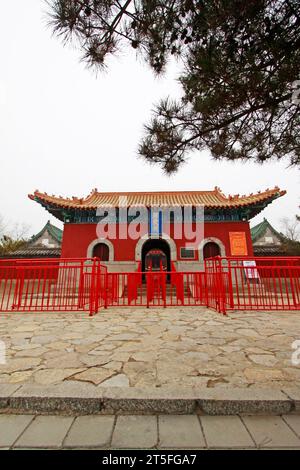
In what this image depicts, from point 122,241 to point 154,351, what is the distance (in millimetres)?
9587

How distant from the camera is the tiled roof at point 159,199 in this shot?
1195cm

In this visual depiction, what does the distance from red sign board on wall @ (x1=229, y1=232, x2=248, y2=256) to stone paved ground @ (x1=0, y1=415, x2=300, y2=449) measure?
A: 10.8m

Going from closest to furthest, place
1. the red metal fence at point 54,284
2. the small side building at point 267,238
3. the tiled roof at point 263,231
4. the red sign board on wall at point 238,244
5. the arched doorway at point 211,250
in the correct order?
the red metal fence at point 54,284 → the red sign board on wall at point 238,244 → the arched doorway at point 211,250 → the small side building at point 267,238 → the tiled roof at point 263,231

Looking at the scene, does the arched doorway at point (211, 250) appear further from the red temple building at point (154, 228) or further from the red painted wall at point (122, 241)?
the red painted wall at point (122, 241)

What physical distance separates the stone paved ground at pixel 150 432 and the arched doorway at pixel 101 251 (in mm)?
10582

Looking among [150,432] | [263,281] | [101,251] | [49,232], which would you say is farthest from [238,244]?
[49,232]

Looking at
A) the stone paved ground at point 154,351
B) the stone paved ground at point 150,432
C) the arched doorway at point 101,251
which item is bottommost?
the stone paved ground at point 150,432

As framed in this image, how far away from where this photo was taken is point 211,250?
39.8 feet

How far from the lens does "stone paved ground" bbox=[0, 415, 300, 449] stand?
135cm

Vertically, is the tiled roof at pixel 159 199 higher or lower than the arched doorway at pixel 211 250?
higher

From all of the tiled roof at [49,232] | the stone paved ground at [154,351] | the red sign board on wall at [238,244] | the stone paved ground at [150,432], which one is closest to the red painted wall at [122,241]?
the red sign board on wall at [238,244]

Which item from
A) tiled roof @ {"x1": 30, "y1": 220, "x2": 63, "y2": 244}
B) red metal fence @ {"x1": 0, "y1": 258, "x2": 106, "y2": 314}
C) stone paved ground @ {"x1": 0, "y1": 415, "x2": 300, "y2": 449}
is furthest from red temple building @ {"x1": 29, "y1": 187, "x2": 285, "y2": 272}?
stone paved ground @ {"x1": 0, "y1": 415, "x2": 300, "y2": 449}
